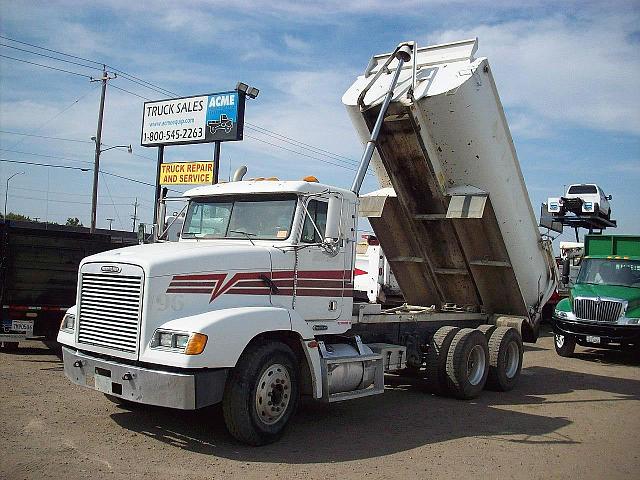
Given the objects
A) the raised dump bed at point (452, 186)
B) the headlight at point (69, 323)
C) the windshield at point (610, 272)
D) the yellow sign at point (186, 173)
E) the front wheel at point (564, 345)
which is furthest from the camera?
the yellow sign at point (186, 173)

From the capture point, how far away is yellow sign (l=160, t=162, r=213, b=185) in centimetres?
2123

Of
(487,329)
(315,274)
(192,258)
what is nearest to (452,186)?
(487,329)

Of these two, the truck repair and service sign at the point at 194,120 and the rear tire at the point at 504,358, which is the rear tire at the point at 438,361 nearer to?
the rear tire at the point at 504,358

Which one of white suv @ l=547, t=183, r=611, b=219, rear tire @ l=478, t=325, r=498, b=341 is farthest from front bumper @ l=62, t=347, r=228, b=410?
white suv @ l=547, t=183, r=611, b=219

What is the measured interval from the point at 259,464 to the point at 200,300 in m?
1.69

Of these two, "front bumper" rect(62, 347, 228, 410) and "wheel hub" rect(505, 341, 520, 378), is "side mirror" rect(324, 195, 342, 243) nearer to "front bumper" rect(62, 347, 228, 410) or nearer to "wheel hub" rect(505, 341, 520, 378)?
"front bumper" rect(62, 347, 228, 410)

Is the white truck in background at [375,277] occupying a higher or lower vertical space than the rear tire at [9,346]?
higher

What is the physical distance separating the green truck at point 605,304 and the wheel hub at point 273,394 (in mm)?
9977

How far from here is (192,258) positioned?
638cm

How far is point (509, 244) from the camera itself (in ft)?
33.2

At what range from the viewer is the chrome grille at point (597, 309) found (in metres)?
14.0

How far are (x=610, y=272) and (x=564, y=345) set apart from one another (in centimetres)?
209

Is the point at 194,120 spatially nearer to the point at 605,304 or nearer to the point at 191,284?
the point at 605,304

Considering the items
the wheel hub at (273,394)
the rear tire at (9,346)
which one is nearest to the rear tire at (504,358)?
the wheel hub at (273,394)
